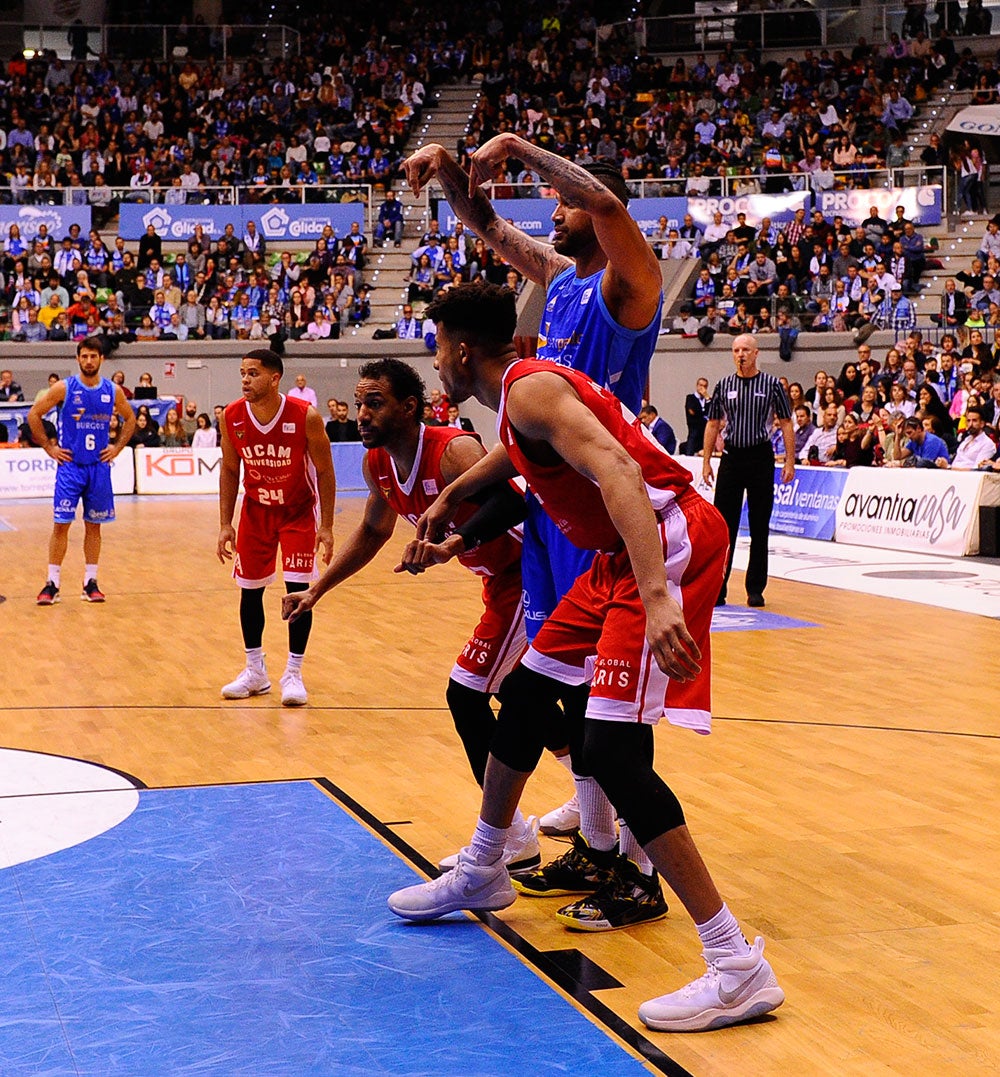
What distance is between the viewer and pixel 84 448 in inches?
430

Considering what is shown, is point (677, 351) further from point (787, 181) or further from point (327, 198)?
point (327, 198)

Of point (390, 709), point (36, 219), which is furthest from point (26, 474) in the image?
point (390, 709)

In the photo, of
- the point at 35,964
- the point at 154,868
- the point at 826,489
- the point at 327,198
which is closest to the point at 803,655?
the point at 154,868

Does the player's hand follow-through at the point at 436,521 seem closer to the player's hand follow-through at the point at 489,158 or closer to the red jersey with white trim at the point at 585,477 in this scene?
the red jersey with white trim at the point at 585,477

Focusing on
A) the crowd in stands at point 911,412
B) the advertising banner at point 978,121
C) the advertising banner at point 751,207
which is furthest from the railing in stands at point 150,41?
the crowd in stands at point 911,412

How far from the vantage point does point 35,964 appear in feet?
12.1

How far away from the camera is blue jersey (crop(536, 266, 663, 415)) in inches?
160

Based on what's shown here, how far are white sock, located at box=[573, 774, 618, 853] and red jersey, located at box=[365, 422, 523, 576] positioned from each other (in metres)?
0.77

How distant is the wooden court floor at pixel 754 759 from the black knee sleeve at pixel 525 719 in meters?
0.52

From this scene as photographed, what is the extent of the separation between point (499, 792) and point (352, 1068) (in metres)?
1.02

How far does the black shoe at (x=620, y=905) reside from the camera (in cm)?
403

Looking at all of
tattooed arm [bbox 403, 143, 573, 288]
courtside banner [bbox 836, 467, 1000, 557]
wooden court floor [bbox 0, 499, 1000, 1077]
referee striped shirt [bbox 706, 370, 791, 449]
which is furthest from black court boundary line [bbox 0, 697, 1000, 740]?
courtside banner [bbox 836, 467, 1000, 557]

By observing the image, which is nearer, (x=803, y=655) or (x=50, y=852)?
(x=50, y=852)

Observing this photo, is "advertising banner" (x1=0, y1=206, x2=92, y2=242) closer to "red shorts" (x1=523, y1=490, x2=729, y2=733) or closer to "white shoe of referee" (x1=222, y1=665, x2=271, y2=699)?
"white shoe of referee" (x1=222, y1=665, x2=271, y2=699)
